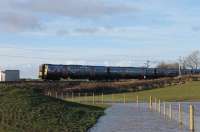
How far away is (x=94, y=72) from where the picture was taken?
103 m

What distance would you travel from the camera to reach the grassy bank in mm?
24641

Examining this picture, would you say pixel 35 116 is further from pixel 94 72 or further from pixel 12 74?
pixel 12 74

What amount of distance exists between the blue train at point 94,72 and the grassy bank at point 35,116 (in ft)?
188

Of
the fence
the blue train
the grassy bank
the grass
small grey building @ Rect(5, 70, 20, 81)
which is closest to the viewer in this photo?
the fence

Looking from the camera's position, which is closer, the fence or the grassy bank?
the fence

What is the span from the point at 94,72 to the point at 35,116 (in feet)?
243

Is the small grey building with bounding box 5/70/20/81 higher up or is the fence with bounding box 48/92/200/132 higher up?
the small grey building with bounding box 5/70/20/81

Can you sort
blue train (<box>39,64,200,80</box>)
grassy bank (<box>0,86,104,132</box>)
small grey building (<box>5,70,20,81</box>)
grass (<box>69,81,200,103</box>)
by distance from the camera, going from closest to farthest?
1. grassy bank (<box>0,86,104,132</box>)
2. grass (<box>69,81,200,103</box>)
3. blue train (<box>39,64,200,80</box>)
4. small grey building (<box>5,70,20,81</box>)

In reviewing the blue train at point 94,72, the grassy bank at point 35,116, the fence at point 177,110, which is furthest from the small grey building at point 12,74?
the grassy bank at point 35,116

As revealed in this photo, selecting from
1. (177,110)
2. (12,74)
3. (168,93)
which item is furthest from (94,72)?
(177,110)

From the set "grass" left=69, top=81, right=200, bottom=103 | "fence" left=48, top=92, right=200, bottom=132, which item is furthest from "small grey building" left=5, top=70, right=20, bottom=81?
"grass" left=69, top=81, right=200, bottom=103

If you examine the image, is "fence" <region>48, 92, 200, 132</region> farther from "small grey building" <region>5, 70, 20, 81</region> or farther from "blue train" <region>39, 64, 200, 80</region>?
"small grey building" <region>5, 70, 20, 81</region>

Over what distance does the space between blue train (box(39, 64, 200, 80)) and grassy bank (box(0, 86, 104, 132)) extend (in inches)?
2251

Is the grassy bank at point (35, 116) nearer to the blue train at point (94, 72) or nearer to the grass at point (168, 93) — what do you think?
the grass at point (168, 93)
